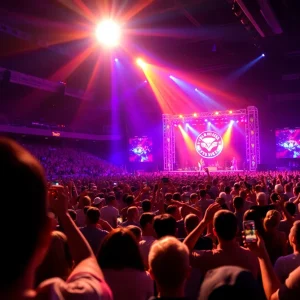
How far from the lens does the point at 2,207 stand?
859 mm

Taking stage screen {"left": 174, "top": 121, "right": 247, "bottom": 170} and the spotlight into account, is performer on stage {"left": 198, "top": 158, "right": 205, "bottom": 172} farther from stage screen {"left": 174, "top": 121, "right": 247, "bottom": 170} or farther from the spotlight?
the spotlight

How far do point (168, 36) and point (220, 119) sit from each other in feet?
40.6

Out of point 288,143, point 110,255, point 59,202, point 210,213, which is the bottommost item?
point 110,255

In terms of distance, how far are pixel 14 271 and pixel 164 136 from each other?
108ft

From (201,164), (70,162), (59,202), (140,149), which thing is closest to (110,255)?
(59,202)

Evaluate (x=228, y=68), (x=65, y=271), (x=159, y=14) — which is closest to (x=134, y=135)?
(x=228, y=68)

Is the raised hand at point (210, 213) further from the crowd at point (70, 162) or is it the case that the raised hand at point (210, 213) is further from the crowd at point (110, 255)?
the crowd at point (70, 162)

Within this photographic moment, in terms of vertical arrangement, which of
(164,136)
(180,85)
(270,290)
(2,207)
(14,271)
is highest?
(180,85)

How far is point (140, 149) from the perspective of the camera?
3644cm

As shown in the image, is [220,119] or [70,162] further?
[70,162]

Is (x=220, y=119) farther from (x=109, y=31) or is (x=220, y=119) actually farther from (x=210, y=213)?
(x=210, y=213)

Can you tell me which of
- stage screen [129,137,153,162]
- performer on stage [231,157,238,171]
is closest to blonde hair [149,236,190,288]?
performer on stage [231,157,238,171]

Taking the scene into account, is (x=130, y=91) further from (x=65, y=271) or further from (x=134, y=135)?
(x=65, y=271)

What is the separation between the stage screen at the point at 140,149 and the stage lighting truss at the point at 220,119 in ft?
9.04
